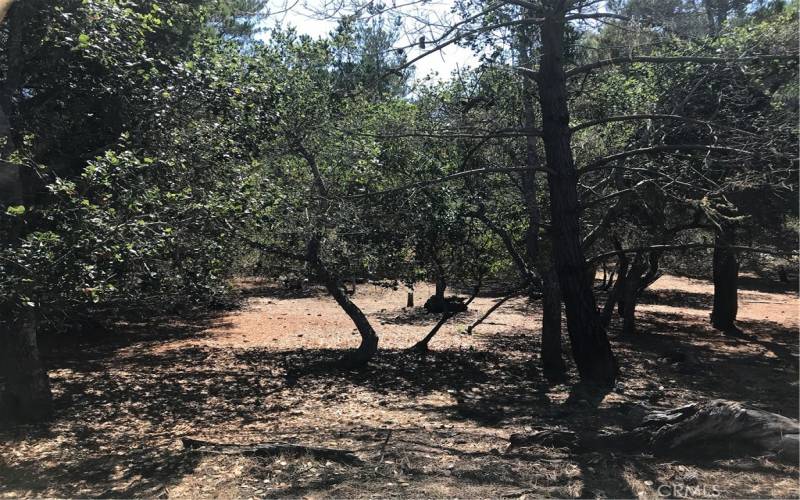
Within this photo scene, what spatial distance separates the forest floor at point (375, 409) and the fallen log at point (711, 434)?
0.45 feet

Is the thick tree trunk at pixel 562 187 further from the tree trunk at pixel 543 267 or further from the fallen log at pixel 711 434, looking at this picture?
the fallen log at pixel 711 434

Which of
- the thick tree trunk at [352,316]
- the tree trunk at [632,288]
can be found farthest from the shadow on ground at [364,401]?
the tree trunk at [632,288]

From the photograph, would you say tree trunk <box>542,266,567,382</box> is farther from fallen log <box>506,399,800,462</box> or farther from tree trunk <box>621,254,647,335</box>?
fallen log <box>506,399,800,462</box>

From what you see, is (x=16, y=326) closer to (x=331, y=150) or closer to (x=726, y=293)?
(x=331, y=150)

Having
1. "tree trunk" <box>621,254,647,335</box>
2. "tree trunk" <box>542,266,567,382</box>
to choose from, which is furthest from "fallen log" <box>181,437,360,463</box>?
"tree trunk" <box>621,254,647,335</box>

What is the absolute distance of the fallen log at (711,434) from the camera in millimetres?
4707

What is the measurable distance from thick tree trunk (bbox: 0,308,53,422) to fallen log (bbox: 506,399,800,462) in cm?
619

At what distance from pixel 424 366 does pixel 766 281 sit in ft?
83.0

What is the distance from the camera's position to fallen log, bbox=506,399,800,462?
4707 mm

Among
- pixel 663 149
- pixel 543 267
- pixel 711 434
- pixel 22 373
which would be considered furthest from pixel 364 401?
pixel 663 149

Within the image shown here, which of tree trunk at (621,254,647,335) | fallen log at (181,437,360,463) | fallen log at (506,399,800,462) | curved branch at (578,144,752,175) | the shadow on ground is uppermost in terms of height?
curved branch at (578,144,752,175)

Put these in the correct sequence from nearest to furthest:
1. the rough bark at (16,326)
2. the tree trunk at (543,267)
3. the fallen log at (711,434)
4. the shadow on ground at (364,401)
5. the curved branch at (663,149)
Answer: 1. the fallen log at (711,434)
2. the shadow on ground at (364,401)
3. the curved branch at (663,149)
4. the rough bark at (16,326)
5. the tree trunk at (543,267)

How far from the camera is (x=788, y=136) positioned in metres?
6.49

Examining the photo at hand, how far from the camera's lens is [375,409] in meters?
8.27
